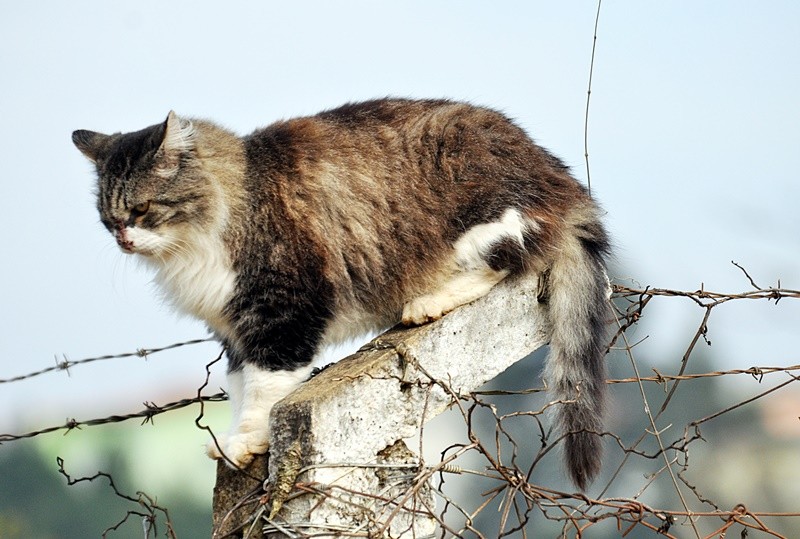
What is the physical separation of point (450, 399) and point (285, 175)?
128 centimetres

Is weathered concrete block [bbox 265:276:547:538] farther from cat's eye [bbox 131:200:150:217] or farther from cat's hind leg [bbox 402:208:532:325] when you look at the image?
cat's eye [bbox 131:200:150:217]

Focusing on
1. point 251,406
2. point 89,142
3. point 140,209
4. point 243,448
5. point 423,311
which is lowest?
point 251,406

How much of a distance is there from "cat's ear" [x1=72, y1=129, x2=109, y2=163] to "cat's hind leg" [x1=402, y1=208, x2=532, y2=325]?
1.47 metres

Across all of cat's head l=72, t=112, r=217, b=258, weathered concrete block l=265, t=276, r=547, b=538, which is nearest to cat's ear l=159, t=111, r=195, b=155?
cat's head l=72, t=112, r=217, b=258

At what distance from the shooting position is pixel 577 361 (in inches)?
133

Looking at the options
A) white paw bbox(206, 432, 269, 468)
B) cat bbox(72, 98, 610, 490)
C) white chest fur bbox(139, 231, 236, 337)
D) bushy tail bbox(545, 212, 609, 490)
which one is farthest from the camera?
white chest fur bbox(139, 231, 236, 337)

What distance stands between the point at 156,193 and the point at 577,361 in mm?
1727

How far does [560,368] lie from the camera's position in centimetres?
336

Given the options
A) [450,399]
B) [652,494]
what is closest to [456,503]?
[450,399]

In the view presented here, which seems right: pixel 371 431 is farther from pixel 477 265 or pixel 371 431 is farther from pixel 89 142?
pixel 89 142

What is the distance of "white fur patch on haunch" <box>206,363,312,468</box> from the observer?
283 cm

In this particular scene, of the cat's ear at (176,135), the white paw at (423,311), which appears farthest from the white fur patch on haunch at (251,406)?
the cat's ear at (176,135)

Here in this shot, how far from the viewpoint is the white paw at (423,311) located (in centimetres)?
327

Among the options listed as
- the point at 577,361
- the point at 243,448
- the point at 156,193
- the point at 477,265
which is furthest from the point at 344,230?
the point at 243,448
